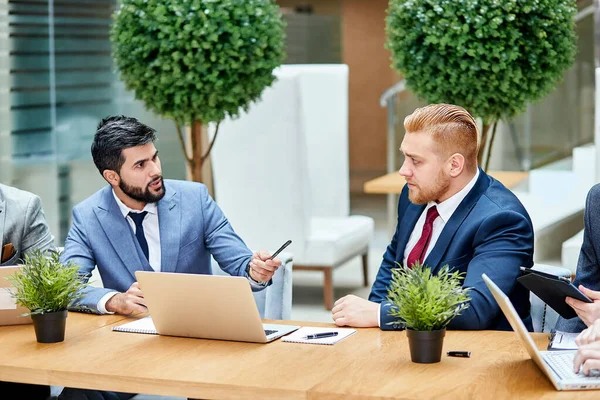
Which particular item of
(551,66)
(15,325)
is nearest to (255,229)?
(551,66)

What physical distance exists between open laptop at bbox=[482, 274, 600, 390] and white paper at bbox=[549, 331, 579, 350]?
0.30ft

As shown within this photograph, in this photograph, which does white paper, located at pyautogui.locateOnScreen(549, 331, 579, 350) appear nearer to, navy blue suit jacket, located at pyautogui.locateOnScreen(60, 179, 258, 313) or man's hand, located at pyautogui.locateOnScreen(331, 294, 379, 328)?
man's hand, located at pyautogui.locateOnScreen(331, 294, 379, 328)

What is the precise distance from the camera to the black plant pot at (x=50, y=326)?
2.75 meters

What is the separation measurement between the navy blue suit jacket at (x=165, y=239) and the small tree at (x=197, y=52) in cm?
124

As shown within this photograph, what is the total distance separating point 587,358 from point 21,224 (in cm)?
209

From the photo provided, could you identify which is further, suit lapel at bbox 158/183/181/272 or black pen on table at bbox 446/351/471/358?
suit lapel at bbox 158/183/181/272

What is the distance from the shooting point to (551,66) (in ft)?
15.1

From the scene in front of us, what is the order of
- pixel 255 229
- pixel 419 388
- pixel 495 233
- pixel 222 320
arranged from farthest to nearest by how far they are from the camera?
pixel 255 229 → pixel 495 233 → pixel 222 320 → pixel 419 388

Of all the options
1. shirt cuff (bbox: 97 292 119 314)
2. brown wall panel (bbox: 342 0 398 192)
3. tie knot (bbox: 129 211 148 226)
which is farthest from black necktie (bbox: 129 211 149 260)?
brown wall panel (bbox: 342 0 398 192)

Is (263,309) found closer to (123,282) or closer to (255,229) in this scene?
(123,282)

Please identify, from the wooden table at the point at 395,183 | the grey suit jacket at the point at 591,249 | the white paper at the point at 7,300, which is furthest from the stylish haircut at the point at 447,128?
the wooden table at the point at 395,183

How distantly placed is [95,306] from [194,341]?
1.75 feet

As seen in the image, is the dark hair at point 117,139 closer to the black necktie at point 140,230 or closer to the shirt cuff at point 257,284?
the black necktie at point 140,230

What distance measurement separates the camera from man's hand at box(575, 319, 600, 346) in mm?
2338
